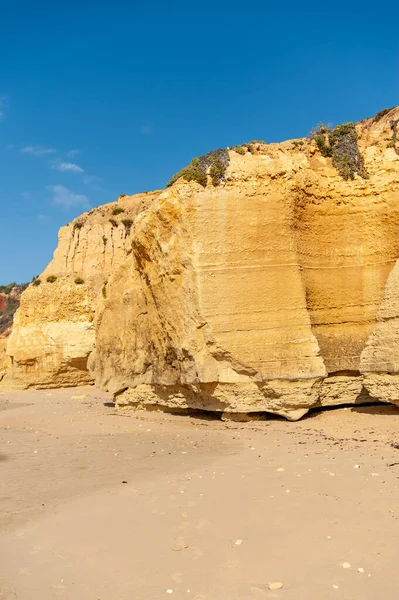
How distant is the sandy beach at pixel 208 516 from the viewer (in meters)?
3.63

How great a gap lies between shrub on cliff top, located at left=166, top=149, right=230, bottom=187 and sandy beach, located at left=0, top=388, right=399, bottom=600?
548 centimetres

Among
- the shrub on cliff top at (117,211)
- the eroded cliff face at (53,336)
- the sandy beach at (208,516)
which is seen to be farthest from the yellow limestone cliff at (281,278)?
the shrub on cliff top at (117,211)

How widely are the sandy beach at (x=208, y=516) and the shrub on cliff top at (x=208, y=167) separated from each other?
5485 millimetres

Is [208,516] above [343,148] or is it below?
below

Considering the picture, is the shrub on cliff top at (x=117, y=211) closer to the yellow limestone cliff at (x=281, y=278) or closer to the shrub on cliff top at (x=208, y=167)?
the shrub on cliff top at (x=208, y=167)

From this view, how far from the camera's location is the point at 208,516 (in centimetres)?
493

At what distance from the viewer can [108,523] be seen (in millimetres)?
4949

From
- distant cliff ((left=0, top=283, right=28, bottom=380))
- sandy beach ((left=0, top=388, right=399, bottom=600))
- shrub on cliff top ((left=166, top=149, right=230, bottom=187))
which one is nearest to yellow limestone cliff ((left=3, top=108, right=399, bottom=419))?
shrub on cliff top ((left=166, top=149, right=230, bottom=187))

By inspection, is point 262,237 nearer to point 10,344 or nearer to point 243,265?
point 243,265

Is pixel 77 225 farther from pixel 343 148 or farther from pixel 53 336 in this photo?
pixel 343 148

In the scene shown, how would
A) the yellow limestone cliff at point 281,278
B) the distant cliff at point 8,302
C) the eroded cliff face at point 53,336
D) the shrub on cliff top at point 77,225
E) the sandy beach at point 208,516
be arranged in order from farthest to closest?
1. the distant cliff at point 8,302
2. the shrub on cliff top at point 77,225
3. the eroded cliff face at point 53,336
4. the yellow limestone cliff at point 281,278
5. the sandy beach at point 208,516

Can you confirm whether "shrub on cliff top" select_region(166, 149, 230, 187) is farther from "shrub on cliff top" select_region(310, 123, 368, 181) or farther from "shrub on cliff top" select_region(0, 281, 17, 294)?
"shrub on cliff top" select_region(0, 281, 17, 294)

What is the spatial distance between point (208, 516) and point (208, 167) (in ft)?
27.1

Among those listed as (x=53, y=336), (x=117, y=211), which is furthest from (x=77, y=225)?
(x=53, y=336)
